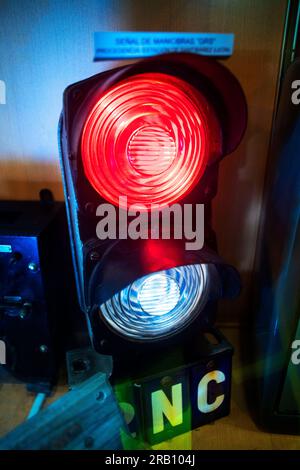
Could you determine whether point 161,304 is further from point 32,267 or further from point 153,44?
point 153,44

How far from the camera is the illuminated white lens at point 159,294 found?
602 millimetres

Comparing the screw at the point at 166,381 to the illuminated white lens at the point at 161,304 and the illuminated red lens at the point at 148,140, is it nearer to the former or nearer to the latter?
the illuminated white lens at the point at 161,304

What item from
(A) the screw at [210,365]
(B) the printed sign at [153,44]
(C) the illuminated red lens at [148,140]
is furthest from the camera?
(A) the screw at [210,365]

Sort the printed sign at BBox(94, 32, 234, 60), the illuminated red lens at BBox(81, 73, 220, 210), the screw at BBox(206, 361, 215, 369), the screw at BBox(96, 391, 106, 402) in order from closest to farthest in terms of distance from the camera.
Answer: the printed sign at BBox(94, 32, 234, 60) → the illuminated red lens at BBox(81, 73, 220, 210) → the screw at BBox(96, 391, 106, 402) → the screw at BBox(206, 361, 215, 369)

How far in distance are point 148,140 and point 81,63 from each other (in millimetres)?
366

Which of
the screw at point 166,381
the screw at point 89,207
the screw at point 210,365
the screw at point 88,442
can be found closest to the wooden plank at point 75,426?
the screw at point 88,442

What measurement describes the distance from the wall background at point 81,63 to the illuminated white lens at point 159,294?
0.39 meters

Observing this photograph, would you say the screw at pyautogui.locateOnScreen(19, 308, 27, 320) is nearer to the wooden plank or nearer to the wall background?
the wooden plank

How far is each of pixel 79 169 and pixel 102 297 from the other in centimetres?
20

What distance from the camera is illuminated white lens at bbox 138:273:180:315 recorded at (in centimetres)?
60

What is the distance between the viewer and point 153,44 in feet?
1.31

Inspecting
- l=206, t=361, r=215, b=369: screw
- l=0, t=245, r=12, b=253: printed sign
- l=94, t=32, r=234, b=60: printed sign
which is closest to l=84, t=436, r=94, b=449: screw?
l=206, t=361, r=215, b=369: screw

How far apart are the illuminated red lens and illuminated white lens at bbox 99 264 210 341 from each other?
13 centimetres
